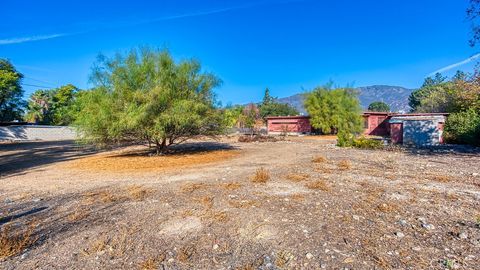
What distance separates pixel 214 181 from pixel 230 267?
4.10 metres

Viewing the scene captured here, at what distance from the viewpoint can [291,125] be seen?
35938 mm

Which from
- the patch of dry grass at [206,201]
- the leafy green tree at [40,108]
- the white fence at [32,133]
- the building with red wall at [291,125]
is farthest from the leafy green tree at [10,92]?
the patch of dry grass at [206,201]

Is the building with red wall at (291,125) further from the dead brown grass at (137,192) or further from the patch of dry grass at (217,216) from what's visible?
the patch of dry grass at (217,216)

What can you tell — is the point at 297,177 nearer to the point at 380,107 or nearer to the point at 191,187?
the point at 191,187

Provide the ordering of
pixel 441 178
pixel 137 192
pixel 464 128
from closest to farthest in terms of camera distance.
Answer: pixel 137 192 < pixel 441 178 < pixel 464 128

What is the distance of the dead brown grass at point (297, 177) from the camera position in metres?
6.84

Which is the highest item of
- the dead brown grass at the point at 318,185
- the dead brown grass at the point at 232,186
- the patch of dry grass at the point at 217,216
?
the patch of dry grass at the point at 217,216

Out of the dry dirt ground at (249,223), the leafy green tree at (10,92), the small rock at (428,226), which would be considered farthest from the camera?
the leafy green tree at (10,92)

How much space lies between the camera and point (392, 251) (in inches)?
119

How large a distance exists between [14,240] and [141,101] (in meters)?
8.58

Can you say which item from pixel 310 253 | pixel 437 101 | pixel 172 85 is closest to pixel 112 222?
pixel 310 253

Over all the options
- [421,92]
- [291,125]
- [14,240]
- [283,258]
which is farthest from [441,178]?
[421,92]

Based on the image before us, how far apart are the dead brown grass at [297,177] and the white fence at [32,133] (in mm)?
27528

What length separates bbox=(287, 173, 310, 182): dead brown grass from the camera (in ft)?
22.4
